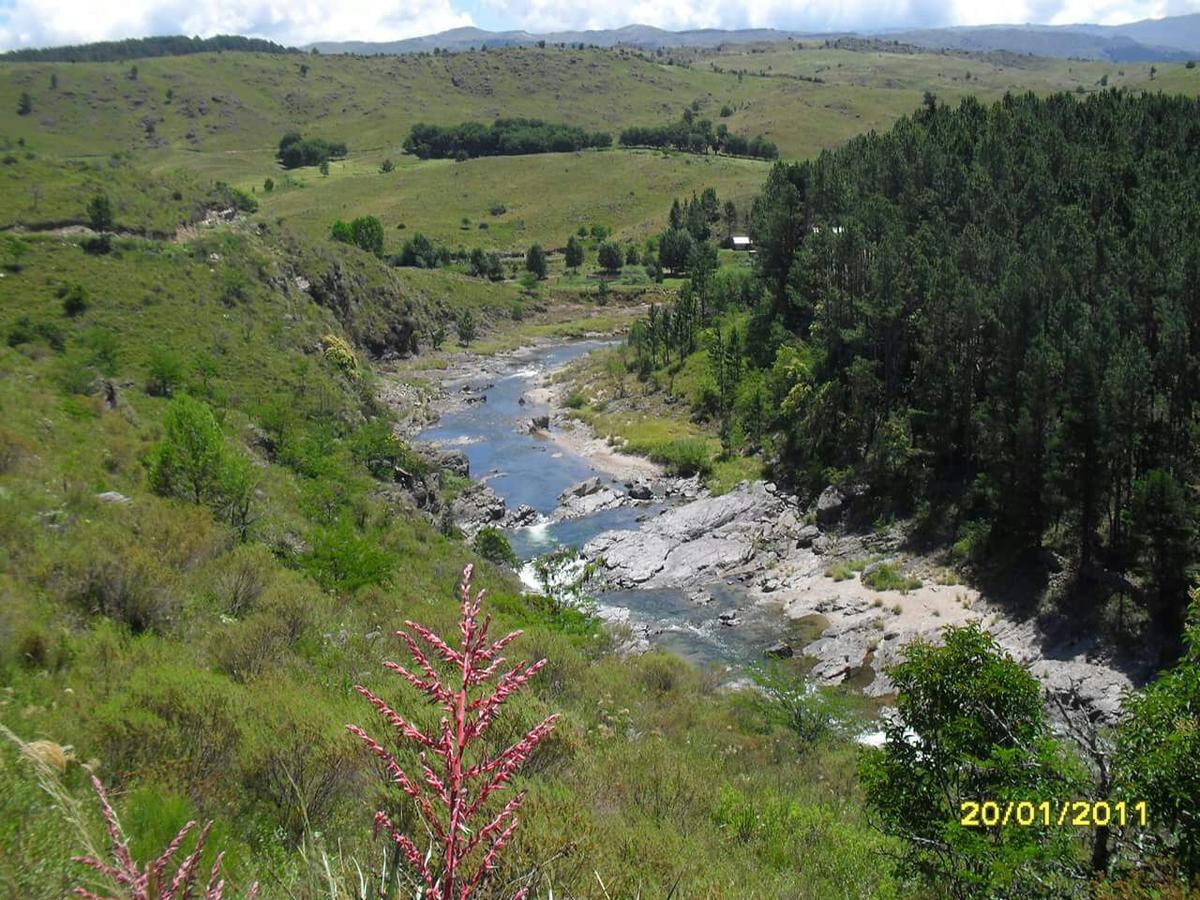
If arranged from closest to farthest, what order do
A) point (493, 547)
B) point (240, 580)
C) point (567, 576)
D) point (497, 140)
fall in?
1. point (240, 580)
2. point (493, 547)
3. point (567, 576)
4. point (497, 140)

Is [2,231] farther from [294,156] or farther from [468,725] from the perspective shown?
[294,156]

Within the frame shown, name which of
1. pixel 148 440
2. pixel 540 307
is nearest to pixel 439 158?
pixel 540 307

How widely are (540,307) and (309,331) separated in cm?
5079

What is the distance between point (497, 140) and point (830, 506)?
498 feet

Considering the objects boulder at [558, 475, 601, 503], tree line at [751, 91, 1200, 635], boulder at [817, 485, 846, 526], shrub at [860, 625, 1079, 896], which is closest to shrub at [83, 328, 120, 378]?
boulder at [558, 475, 601, 503]

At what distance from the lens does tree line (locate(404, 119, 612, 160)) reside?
560 ft

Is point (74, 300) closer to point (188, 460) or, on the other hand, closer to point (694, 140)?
point (188, 460)

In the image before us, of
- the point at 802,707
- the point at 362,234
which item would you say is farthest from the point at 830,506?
the point at 362,234

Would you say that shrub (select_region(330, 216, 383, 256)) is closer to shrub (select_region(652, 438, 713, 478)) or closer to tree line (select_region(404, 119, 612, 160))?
shrub (select_region(652, 438, 713, 478))

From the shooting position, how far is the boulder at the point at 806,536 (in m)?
39.5

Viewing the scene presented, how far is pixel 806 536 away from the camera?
39.8 m

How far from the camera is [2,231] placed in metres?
50.8

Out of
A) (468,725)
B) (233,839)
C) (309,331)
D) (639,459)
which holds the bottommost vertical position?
(639,459)

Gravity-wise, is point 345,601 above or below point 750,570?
above
